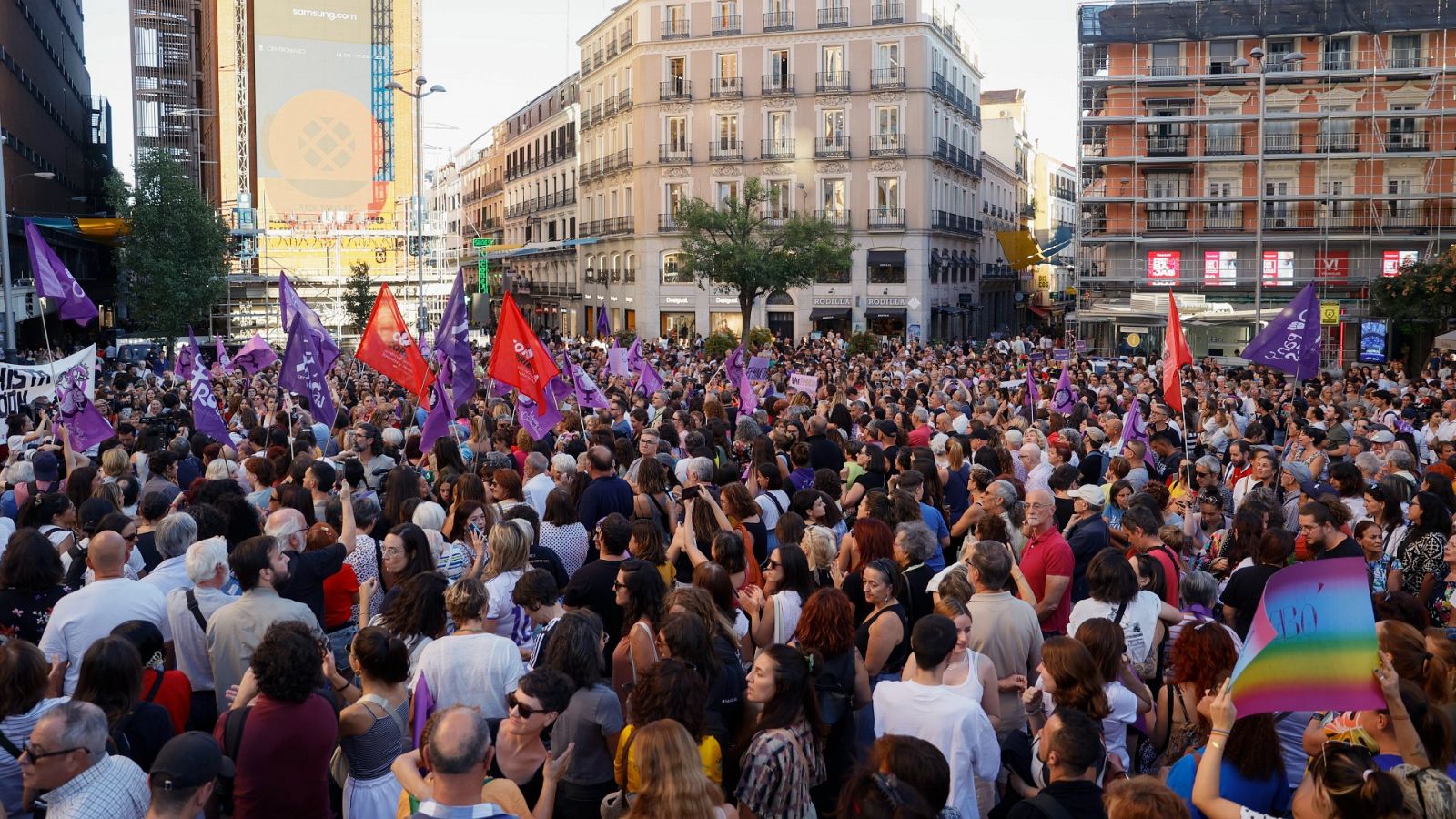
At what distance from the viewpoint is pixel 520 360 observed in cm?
1274

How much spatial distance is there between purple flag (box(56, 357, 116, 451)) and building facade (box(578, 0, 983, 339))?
123 feet

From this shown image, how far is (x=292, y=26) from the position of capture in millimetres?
59969

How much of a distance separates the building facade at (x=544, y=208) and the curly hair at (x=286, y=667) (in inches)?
2237

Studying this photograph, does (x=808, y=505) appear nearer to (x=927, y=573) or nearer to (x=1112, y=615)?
(x=927, y=573)

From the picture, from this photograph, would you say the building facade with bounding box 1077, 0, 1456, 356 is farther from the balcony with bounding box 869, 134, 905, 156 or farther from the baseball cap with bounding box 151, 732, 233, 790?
the baseball cap with bounding box 151, 732, 233, 790

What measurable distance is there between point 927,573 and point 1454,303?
110 ft

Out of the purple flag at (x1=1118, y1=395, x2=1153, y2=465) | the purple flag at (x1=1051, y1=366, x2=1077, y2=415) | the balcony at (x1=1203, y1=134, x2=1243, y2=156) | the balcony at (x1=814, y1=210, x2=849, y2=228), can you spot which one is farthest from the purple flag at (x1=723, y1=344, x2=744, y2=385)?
the balcony at (x1=814, y1=210, x2=849, y2=228)

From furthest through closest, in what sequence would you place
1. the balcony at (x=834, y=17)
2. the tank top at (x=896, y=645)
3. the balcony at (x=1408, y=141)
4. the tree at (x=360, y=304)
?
the balcony at (x=834, y=17) < the tree at (x=360, y=304) < the balcony at (x=1408, y=141) < the tank top at (x=896, y=645)

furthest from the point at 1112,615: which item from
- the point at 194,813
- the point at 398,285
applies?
the point at 398,285

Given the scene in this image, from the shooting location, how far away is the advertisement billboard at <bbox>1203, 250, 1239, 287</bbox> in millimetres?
46312

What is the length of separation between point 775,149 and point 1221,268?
737 inches

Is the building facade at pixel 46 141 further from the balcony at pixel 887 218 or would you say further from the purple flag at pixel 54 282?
the balcony at pixel 887 218

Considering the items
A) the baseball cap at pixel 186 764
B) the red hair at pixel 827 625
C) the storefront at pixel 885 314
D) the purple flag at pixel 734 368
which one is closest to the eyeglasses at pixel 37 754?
the baseball cap at pixel 186 764

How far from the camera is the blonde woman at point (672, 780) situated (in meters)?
3.86
